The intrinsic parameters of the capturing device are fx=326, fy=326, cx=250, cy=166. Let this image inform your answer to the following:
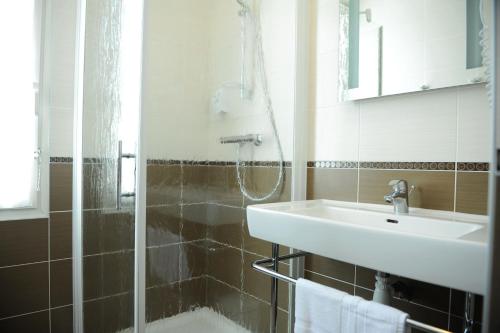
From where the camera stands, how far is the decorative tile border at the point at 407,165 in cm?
107

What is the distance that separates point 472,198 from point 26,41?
214 cm

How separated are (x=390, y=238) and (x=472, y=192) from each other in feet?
1.50

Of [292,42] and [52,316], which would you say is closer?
[292,42]

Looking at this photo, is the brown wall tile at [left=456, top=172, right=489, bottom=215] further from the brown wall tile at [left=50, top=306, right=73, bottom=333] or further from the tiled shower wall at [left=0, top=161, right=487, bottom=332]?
the brown wall tile at [left=50, top=306, right=73, bottom=333]

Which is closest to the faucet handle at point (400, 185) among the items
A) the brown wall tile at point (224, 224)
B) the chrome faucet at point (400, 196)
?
the chrome faucet at point (400, 196)

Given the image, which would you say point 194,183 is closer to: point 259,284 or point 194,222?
point 194,222

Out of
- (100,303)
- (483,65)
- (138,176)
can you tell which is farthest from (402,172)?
(100,303)

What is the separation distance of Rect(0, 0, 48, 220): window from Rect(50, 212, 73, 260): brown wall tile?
79 mm

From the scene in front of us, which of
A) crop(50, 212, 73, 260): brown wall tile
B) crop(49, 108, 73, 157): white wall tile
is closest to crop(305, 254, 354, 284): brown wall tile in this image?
crop(50, 212, 73, 260): brown wall tile

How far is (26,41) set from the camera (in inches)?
67.2

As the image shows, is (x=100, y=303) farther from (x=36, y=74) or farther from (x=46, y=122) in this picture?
(x=36, y=74)

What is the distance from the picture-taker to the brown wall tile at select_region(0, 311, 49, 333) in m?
1.65

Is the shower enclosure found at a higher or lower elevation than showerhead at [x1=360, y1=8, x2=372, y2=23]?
lower

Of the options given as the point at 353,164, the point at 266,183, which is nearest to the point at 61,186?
the point at 266,183
